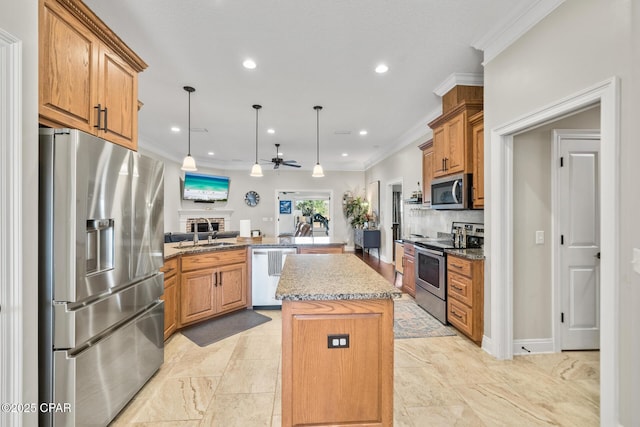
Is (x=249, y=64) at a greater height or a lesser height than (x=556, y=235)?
greater

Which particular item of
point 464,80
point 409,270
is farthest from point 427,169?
point 409,270

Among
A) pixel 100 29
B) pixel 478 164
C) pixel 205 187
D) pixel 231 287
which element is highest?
pixel 100 29

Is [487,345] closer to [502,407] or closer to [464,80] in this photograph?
[502,407]

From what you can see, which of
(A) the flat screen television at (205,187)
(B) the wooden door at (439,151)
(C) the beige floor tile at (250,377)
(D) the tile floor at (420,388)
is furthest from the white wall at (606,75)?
(A) the flat screen television at (205,187)

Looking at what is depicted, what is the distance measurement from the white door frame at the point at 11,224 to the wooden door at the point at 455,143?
3.48 m

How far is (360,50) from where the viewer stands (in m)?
2.63

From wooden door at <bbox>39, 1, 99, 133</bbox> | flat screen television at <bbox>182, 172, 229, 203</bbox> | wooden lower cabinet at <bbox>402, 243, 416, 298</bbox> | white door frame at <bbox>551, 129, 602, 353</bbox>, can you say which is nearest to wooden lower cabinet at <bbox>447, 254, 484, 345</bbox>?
white door frame at <bbox>551, 129, 602, 353</bbox>

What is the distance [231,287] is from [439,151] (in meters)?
3.17

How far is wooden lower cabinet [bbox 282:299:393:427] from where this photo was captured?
4.73 ft

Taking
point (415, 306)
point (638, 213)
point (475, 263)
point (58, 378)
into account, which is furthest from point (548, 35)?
point (58, 378)

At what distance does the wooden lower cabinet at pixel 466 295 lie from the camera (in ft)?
8.69

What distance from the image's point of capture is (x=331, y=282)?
160 centimetres

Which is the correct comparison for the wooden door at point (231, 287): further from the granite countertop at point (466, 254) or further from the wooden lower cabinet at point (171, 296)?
the granite countertop at point (466, 254)

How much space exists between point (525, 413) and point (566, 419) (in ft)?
0.74
